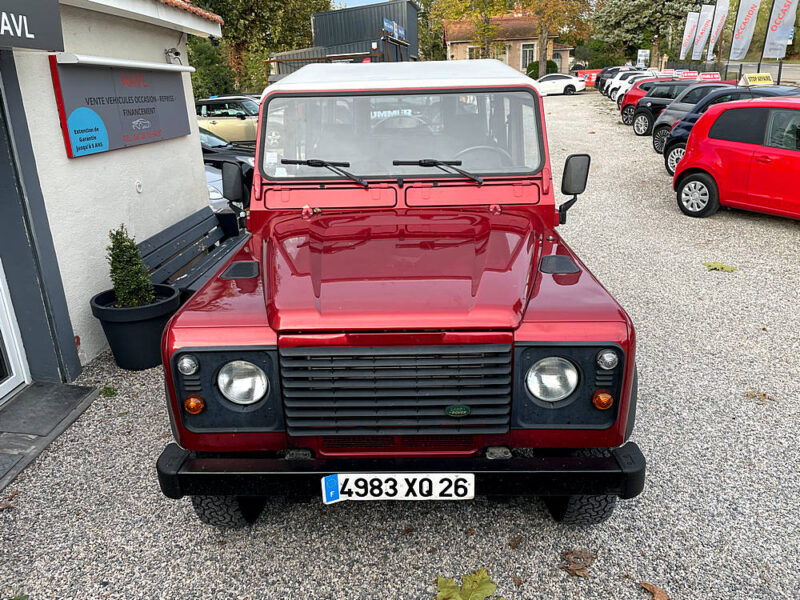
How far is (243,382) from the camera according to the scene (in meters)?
2.61

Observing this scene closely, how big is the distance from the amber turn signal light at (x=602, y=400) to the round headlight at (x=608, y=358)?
0.12m

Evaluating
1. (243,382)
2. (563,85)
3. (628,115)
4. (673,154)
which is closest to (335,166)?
(243,382)

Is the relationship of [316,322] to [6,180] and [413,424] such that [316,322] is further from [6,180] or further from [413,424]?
[6,180]

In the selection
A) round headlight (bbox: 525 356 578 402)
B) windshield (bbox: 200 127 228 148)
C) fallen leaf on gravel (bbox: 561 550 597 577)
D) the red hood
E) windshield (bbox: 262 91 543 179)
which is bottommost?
fallen leaf on gravel (bbox: 561 550 597 577)

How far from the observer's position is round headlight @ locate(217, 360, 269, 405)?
2.60 m

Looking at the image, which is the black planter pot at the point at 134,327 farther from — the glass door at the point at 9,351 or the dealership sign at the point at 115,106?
the dealership sign at the point at 115,106

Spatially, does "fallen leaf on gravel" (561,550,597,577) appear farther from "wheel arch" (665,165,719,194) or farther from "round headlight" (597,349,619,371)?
"wheel arch" (665,165,719,194)

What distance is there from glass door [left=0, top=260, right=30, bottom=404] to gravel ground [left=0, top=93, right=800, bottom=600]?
0.45 m

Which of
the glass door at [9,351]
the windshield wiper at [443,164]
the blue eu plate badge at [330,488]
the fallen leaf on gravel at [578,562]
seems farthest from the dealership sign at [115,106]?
the fallen leaf on gravel at [578,562]

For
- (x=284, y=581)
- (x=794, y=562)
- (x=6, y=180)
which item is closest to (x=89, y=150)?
(x=6, y=180)

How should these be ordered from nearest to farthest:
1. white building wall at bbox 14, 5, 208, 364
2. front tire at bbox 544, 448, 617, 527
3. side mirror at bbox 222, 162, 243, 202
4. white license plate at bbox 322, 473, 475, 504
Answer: white license plate at bbox 322, 473, 475, 504
front tire at bbox 544, 448, 617, 527
side mirror at bbox 222, 162, 243, 202
white building wall at bbox 14, 5, 208, 364

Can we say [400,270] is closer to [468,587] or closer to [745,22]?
A: [468,587]

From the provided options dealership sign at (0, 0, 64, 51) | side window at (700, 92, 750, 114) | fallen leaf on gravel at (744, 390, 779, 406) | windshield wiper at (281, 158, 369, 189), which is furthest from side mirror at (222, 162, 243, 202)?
side window at (700, 92, 750, 114)

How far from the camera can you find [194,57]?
23859mm
